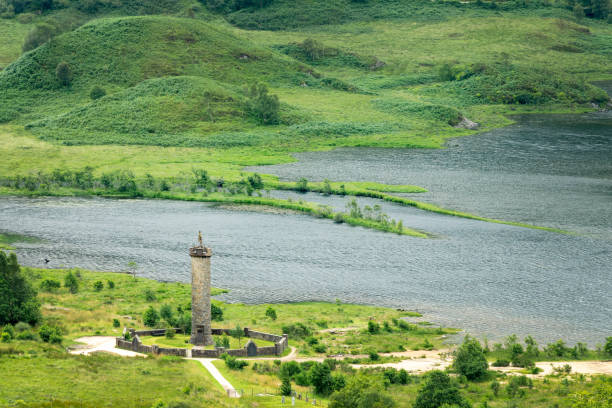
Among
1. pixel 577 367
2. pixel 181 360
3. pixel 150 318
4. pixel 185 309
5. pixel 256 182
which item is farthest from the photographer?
pixel 256 182

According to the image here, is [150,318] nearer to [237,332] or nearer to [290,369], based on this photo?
[237,332]

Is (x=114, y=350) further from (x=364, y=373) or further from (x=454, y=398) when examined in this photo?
(x=454, y=398)

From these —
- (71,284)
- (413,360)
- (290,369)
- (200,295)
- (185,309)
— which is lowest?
(413,360)

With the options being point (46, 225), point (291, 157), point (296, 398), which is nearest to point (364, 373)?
point (296, 398)

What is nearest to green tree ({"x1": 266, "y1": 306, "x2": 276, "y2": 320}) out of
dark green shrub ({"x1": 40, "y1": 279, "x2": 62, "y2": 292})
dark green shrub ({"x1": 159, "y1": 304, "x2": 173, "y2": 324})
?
dark green shrub ({"x1": 159, "y1": 304, "x2": 173, "y2": 324})

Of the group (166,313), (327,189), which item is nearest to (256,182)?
(327,189)

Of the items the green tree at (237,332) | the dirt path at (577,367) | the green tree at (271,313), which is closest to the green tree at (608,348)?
the dirt path at (577,367)
